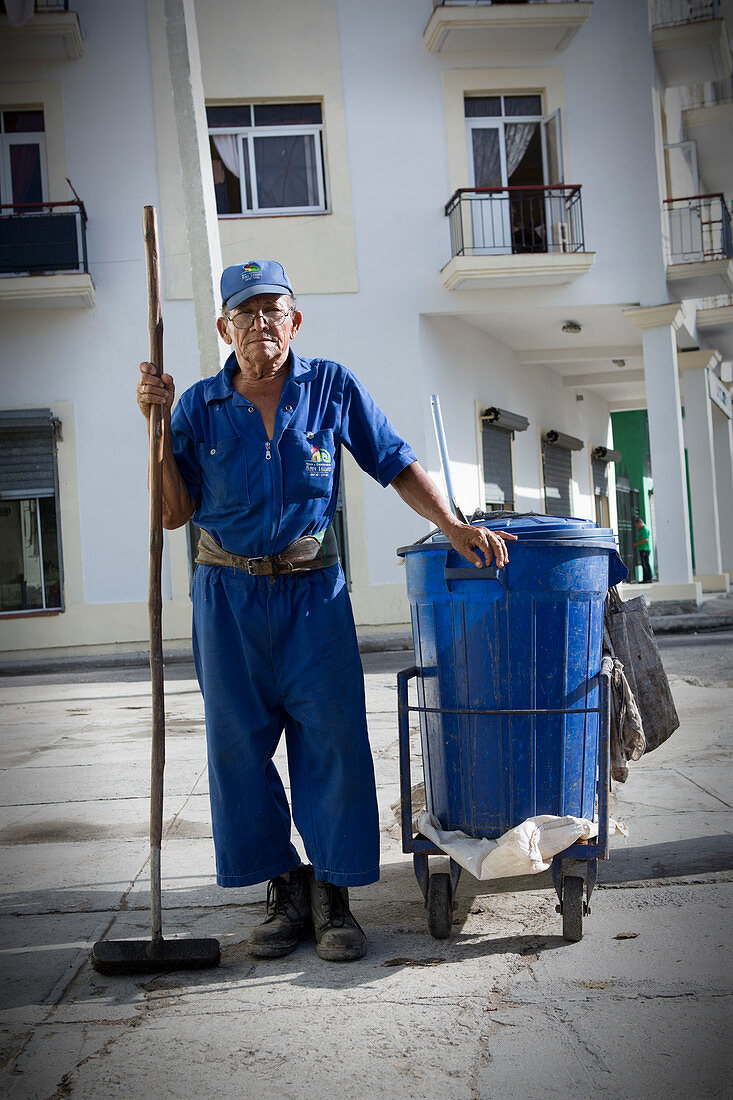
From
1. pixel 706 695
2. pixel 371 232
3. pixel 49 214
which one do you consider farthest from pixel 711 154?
pixel 706 695

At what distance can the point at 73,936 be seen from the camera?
10.5ft

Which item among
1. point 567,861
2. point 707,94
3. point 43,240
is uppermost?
point 707,94

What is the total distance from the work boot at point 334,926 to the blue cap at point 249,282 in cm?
178

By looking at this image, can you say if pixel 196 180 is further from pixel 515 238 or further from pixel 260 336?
pixel 515 238

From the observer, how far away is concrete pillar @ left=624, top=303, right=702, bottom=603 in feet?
46.6

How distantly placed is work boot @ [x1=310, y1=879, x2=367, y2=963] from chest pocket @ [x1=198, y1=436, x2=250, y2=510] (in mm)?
1180

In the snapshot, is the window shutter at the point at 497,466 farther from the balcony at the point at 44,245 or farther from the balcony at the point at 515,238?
the balcony at the point at 44,245

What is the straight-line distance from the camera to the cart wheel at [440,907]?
3.03 m

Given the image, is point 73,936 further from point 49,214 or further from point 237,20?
point 237,20

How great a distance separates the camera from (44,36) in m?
13.2

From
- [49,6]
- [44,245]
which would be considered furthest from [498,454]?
[49,6]

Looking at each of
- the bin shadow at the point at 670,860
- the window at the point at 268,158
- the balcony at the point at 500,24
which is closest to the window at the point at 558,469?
the window at the point at 268,158

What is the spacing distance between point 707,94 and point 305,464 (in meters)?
17.7

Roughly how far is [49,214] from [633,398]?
1342 cm
